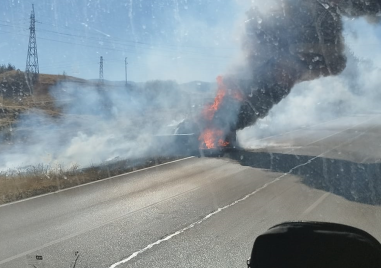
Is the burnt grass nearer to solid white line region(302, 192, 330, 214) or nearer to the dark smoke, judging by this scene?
the dark smoke

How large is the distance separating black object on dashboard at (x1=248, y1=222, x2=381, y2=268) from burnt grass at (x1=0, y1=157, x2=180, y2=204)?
8838 mm

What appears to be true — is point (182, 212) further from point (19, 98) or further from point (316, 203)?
point (19, 98)

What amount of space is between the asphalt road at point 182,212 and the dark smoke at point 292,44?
5.69 metres

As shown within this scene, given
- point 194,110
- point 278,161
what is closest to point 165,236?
point 278,161

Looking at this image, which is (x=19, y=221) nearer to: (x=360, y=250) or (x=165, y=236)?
(x=165, y=236)

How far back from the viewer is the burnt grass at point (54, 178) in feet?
35.3

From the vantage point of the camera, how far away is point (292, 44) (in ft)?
58.6

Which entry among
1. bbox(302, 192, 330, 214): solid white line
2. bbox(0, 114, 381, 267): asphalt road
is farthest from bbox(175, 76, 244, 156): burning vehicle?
bbox(302, 192, 330, 214): solid white line

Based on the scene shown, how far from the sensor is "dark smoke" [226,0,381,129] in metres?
16.9

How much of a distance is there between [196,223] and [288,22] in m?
13.0

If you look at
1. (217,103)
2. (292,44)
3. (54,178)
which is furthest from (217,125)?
(54,178)

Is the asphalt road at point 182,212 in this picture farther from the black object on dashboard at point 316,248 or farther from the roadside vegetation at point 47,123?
the black object on dashboard at point 316,248

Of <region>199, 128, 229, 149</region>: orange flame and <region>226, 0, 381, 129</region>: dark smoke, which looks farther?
<region>199, 128, 229, 149</region>: orange flame

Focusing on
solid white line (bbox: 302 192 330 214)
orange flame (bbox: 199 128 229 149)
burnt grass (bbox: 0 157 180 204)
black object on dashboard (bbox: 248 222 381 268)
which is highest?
black object on dashboard (bbox: 248 222 381 268)
